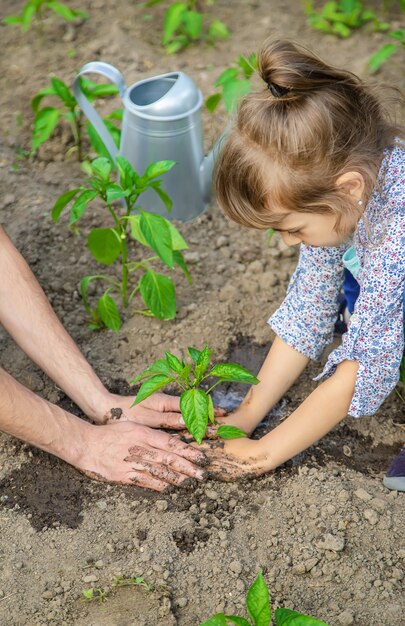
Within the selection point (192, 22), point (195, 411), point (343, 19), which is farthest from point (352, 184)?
point (343, 19)

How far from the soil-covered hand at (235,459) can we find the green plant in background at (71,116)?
995 millimetres

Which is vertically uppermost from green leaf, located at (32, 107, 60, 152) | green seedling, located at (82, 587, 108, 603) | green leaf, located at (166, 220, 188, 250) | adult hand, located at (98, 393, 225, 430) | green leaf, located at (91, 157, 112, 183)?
green leaf, located at (91, 157, 112, 183)

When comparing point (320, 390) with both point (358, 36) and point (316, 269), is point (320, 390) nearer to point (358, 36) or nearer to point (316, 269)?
point (316, 269)

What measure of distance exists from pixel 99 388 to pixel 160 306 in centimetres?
30

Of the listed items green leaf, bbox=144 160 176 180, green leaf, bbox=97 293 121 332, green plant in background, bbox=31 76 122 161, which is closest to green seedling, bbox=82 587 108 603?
green leaf, bbox=97 293 121 332

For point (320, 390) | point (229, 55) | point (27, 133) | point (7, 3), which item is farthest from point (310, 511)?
point (7, 3)

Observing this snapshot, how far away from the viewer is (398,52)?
3.50 meters

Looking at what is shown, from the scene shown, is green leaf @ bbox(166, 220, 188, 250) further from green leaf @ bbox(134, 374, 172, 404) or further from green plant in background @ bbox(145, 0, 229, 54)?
green plant in background @ bbox(145, 0, 229, 54)

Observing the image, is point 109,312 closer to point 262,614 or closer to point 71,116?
point 71,116

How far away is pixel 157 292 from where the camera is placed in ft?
7.59

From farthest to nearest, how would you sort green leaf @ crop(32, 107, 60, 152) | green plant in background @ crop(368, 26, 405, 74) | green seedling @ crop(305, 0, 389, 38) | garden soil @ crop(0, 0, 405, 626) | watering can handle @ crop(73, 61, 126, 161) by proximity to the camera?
green seedling @ crop(305, 0, 389, 38), green plant in background @ crop(368, 26, 405, 74), green leaf @ crop(32, 107, 60, 152), watering can handle @ crop(73, 61, 126, 161), garden soil @ crop(0, 0, 405, 626)

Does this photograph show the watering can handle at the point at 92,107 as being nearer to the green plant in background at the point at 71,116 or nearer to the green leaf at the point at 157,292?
the green plant in background at the point at 71,116

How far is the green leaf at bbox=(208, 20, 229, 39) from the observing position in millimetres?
3522

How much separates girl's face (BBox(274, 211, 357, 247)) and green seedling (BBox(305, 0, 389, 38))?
6.53 ft
